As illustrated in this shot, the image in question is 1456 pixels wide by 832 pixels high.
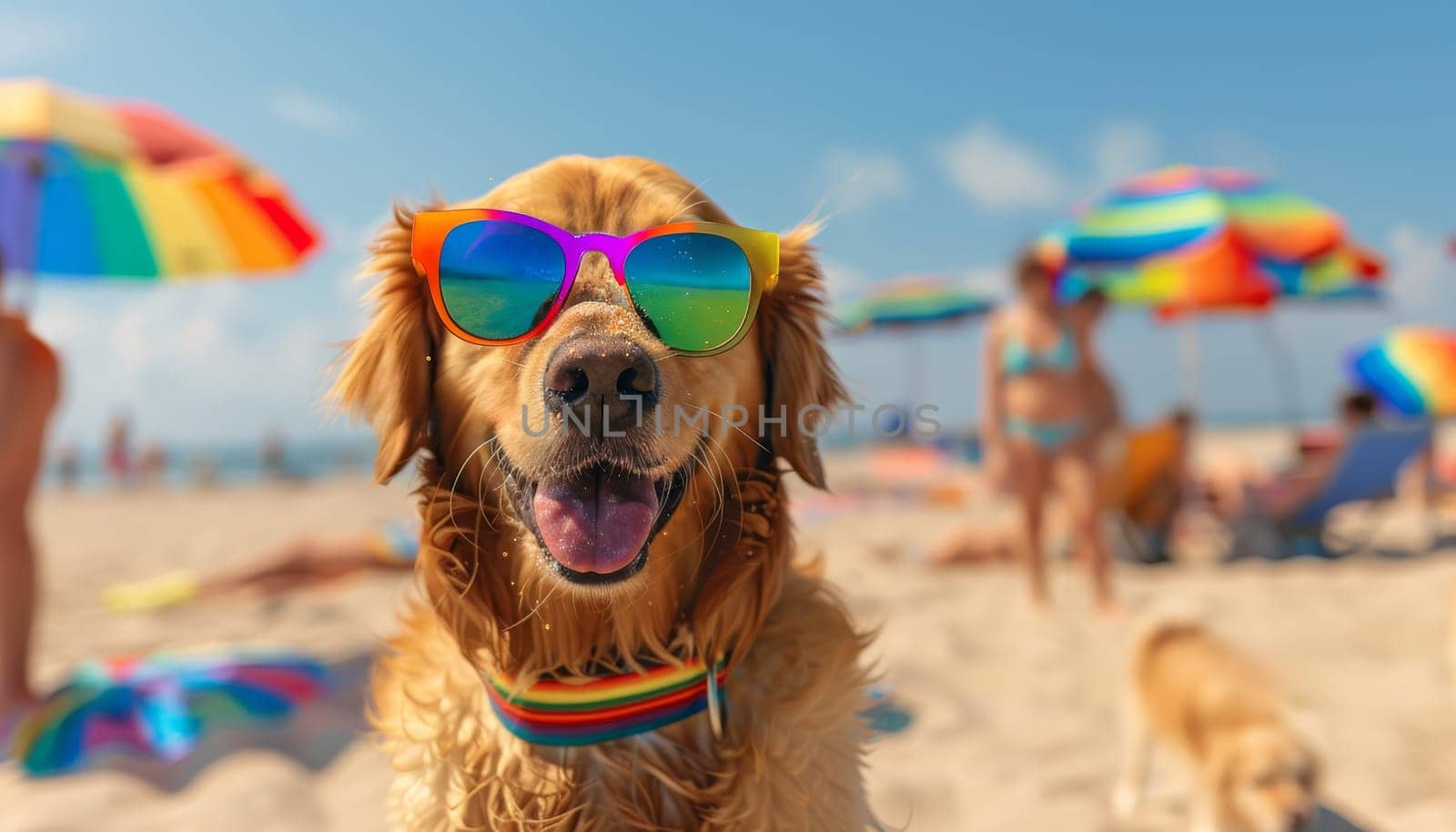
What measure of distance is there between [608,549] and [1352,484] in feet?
25.3

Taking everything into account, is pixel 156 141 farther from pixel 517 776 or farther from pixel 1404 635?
pixel 1404 635

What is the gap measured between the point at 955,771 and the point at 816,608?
4.86 ft

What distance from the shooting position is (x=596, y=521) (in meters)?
1.28

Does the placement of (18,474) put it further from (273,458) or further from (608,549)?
(273,458)

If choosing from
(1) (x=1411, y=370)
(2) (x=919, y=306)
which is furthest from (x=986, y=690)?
(2) (x=919, y=306)

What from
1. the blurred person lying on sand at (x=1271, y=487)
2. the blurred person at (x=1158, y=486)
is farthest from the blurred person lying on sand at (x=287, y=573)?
the blurred person lying on sand at (x=1271, y=487)

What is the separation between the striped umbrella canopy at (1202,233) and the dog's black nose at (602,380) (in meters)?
4.76

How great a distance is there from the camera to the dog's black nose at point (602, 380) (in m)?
1.18

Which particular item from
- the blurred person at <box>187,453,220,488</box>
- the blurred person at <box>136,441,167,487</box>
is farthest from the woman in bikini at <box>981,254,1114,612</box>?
the blurred person at <box>136,441,167,487</box>

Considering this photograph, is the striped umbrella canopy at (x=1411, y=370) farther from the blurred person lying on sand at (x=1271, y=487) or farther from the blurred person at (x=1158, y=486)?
the blurred person at (x=1158, y=486)

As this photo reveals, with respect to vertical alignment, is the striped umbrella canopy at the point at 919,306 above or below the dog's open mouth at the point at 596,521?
above

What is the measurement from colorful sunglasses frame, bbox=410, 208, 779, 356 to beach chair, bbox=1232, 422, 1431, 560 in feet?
22.5

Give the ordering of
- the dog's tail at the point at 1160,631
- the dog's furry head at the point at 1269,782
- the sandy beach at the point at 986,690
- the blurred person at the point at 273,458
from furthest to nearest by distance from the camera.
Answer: the blurred person at the point at 273,458, the dog's tail at the point at 1160,631, the sandy beach at the point at 986,690, the dog's furry head at the point at 1269,782

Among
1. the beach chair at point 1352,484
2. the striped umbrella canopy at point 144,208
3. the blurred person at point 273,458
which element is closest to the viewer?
the striped umbrella canopy at point 144,208
